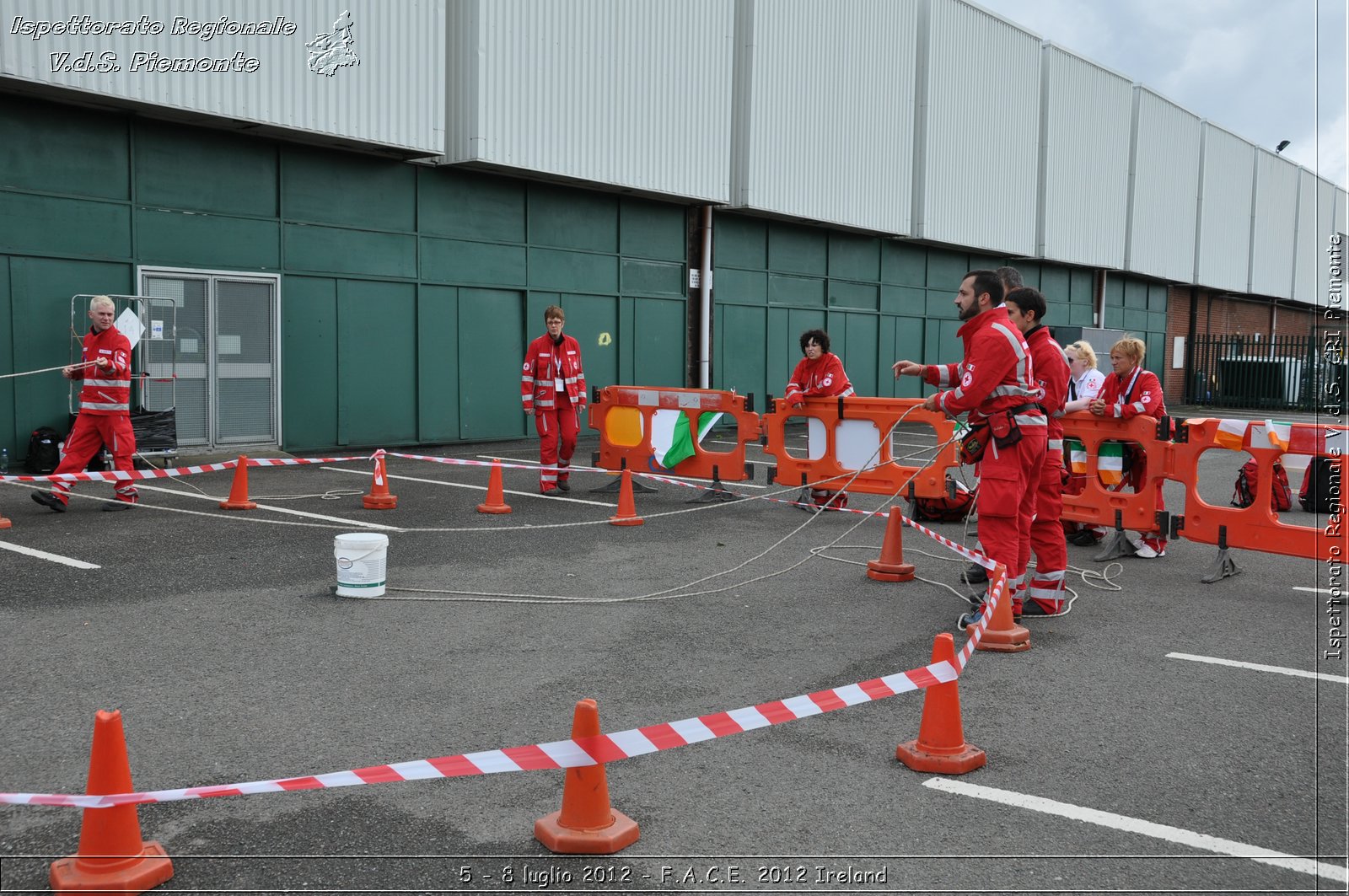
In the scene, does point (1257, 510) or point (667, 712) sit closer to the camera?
point (667, 712)

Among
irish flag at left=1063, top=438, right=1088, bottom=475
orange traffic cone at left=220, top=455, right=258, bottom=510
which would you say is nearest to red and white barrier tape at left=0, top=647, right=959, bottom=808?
irish flag at left=1063, top=438, right=1088, bottom=475

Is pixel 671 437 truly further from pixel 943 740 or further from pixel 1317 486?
pixel 943 740

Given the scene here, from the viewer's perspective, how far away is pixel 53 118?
14.2 metres

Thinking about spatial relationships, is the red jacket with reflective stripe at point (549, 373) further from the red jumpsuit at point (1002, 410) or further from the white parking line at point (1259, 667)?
the white parking line at point (1259, 667)

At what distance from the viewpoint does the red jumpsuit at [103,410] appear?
35.7 ft

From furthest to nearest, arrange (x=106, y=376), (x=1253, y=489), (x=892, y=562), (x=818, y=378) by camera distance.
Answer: (x=818, y=378) < (x=1253, y=489) < (x=106, y=376) < (x=892, y=562)

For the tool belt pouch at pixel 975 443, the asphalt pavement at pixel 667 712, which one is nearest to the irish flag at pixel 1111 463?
the asphalt pavement at pixel 667 712

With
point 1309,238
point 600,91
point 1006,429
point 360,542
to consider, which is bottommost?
point 360,542

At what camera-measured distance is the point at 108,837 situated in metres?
3.53

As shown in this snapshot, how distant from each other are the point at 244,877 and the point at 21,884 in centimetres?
69

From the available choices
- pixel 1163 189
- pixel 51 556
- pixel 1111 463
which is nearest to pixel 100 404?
pixel 51 556

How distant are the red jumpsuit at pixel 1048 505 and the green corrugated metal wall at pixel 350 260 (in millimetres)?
12262

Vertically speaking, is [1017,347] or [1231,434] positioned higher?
[1017,347]

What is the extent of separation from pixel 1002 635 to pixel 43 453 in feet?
40.0
